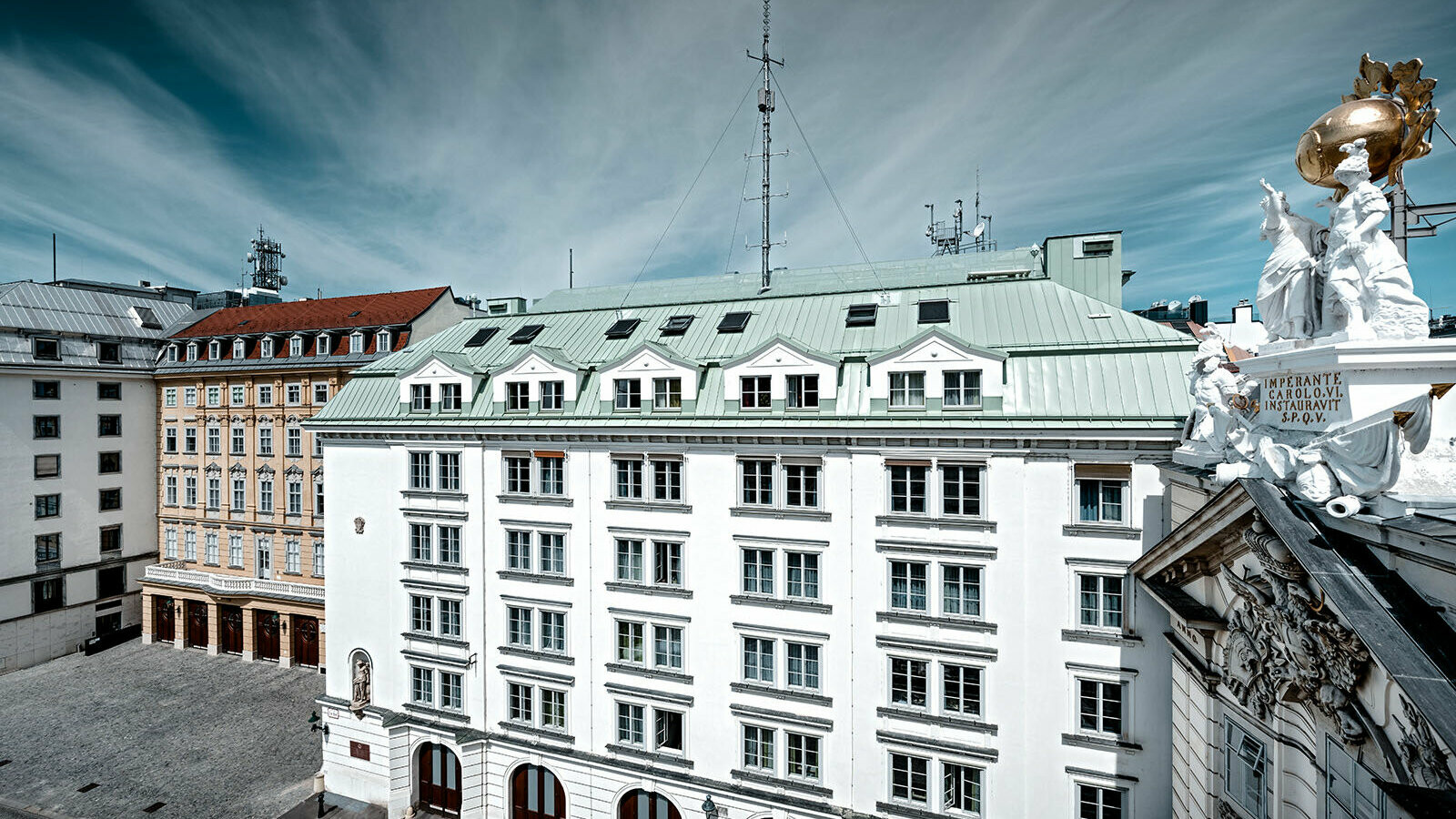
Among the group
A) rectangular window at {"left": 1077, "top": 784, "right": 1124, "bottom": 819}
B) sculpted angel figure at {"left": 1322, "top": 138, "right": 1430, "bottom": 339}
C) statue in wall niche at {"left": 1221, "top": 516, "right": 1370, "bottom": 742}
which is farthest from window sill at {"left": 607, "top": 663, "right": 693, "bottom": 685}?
sculpted angel figure at {"left": 1322, "top": 138, "right": 1430, "bottom": 339}

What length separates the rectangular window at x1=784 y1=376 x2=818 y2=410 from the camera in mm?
27000

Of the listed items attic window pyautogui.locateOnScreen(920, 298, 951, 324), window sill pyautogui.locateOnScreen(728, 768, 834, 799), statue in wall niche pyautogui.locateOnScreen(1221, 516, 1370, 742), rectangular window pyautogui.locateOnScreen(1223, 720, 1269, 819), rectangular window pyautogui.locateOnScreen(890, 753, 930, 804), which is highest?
attic window pyautogui.locateOnScreen(920, 298, 951, 324)

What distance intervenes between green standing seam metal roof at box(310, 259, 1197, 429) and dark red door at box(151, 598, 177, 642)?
35645 millimetres

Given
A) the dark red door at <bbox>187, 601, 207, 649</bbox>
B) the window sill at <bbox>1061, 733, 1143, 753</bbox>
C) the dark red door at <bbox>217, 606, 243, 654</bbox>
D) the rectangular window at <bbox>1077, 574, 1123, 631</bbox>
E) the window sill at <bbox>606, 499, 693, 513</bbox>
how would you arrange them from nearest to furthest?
the window sill at <bbox>1061, 733, 1143, 753</bbox>
the rectangular window at <bbox>1077, 574, 1123, 631</bbox>
the window sill at <bbox>606, 499, 693, 513</bbox>
the dark red door at <bbox>217, 606, 243, 654</bbox>
the dark red door at <bbox>187, 601, 207, 649</bbox>

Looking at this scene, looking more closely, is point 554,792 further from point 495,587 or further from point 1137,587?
point 1137,587

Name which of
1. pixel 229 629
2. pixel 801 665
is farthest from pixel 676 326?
pixel 229 629

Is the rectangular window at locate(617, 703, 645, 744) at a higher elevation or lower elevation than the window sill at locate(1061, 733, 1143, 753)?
lower

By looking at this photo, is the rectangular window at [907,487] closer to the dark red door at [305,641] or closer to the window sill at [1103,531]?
the window sill at [1103,531]

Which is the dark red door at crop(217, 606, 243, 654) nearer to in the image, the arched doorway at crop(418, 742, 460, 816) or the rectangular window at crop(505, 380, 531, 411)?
the arched doorway at crop(418, 742, 460, 816)

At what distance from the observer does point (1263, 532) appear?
484 inches

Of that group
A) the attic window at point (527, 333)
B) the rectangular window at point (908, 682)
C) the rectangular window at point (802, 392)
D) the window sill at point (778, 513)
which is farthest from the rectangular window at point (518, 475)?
the rectangular window at point (908, 682)

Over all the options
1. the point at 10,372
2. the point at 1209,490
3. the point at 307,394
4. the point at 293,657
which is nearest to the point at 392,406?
the point at 307,394

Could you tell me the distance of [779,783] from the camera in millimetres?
26906

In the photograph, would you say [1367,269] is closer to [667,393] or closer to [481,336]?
[667,393]
